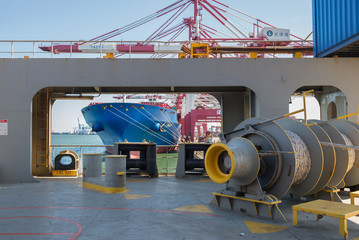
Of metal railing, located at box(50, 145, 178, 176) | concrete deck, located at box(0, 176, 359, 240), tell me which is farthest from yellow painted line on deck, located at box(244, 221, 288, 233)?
metal railing, located at box(50, 145, 178, 176)

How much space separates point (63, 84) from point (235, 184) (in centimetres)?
882

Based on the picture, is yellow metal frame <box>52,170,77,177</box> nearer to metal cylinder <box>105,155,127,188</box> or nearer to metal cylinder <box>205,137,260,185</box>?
metal cylinder <box>105,155,127,188</box>

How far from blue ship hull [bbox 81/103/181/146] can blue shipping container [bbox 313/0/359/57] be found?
1016 inches

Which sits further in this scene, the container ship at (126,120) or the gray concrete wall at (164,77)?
the container ship at (126,120)

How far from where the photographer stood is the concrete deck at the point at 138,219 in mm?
6203

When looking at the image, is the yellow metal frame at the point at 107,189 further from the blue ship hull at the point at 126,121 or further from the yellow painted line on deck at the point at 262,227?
the blue ship hull at the point at 126,121

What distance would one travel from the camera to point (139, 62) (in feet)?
45.4

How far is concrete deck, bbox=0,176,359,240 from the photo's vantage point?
6203mm

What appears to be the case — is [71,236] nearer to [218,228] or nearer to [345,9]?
[218,228]

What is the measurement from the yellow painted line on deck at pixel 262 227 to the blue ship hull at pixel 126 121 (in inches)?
1259

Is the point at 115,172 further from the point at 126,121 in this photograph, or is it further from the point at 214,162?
the point at 126,121

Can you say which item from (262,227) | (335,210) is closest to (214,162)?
(262,227)

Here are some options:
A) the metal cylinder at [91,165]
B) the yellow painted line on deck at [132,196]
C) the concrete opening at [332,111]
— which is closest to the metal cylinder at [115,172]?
the yellow painted line on deck at [132,196]

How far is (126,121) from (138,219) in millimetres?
32093
